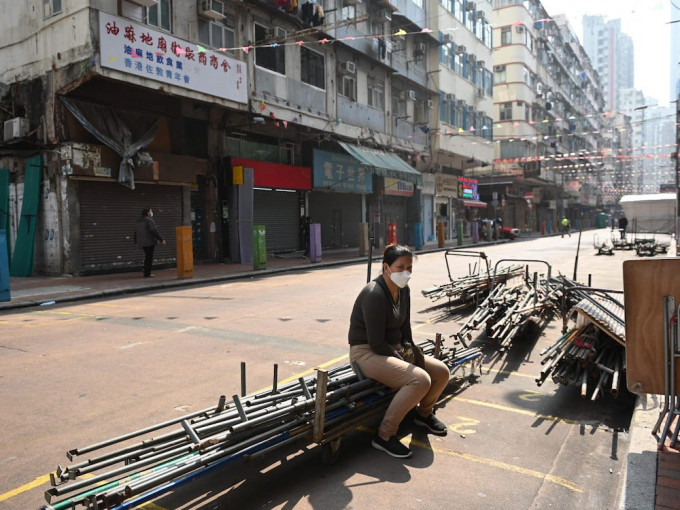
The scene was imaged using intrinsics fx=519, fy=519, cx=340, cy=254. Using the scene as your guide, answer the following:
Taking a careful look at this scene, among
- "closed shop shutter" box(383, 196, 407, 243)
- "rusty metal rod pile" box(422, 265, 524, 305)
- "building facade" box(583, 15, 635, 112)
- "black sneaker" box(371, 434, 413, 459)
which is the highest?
"building facade" box(583, 15, 635, 112)

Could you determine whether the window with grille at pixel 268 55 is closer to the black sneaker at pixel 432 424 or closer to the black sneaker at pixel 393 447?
the black sneaker at pixel 432 424

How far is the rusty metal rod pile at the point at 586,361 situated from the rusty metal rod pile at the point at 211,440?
1.81 m

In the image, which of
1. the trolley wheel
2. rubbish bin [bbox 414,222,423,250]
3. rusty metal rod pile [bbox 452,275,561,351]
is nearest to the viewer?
the trolley wheel

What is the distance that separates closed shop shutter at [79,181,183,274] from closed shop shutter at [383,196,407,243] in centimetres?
1538

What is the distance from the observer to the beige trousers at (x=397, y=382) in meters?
3.68

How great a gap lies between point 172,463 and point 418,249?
82.5 ft

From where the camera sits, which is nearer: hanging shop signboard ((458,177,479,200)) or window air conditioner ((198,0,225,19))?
window air conditioner ((198,0,225,19))

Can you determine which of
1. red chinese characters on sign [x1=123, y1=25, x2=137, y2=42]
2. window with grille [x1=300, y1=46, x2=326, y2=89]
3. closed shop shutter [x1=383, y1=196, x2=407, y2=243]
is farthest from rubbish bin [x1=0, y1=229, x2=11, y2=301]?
closed shop shutter [x1=383, y1=196, x2=407, y2=243]

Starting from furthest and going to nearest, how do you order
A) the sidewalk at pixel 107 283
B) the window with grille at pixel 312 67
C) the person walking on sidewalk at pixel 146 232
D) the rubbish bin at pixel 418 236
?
1. the rubbish bin at pixel 418 236
2. the window with grille at pixel 312 67
3. the person walking on sidewalk at pixel 146 232
4. the sidewalk at pixel 107 283

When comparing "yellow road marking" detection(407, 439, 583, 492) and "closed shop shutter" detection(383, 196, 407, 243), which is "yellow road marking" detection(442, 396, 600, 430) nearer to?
"yellow road marking" detection(407, 439, 583, 492)

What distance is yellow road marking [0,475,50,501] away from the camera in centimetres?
309

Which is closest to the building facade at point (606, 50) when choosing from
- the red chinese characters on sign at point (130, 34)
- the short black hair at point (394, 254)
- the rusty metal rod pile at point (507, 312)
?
the red chinese characters on sign at point (130, 34)

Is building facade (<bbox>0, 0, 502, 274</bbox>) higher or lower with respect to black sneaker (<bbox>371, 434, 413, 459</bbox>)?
higher

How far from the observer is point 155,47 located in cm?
1438
